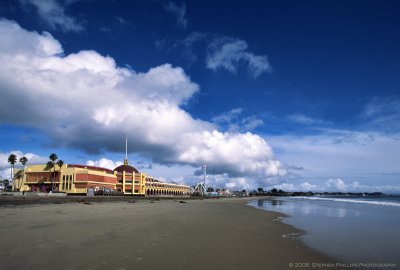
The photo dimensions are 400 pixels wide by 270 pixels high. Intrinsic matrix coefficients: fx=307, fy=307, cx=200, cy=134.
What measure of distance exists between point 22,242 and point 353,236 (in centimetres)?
1748

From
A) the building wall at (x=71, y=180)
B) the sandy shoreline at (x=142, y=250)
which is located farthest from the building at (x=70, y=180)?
the sandy shoreline at (x=142, y=250)

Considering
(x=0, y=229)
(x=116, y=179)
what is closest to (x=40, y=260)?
(x=0, y=229)

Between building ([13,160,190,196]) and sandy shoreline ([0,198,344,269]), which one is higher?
building ([13,160,190,196])

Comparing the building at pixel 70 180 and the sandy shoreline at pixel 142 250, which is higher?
the building at pixel 70 180

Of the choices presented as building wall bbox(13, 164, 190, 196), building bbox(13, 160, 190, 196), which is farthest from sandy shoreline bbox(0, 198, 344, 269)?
building wall bbox(13, 164, 190, 196)

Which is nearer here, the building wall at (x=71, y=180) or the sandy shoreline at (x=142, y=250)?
the sandy shoreline at (x=142, y=250)

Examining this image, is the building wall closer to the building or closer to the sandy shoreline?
the building

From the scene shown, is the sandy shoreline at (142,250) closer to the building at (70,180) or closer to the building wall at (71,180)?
the building at (70,180)

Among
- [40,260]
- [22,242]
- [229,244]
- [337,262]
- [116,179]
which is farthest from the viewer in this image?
[116,179]

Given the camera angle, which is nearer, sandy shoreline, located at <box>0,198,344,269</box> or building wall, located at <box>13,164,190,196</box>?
sandy shoreline, located at <box>0,198,344,269</box>

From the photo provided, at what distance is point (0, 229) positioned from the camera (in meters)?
15.9

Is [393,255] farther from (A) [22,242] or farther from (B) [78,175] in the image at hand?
(B) [78,175]

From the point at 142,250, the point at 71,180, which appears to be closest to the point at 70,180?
the point at 71,180

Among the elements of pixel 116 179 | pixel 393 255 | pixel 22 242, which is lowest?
pixel 393 255
